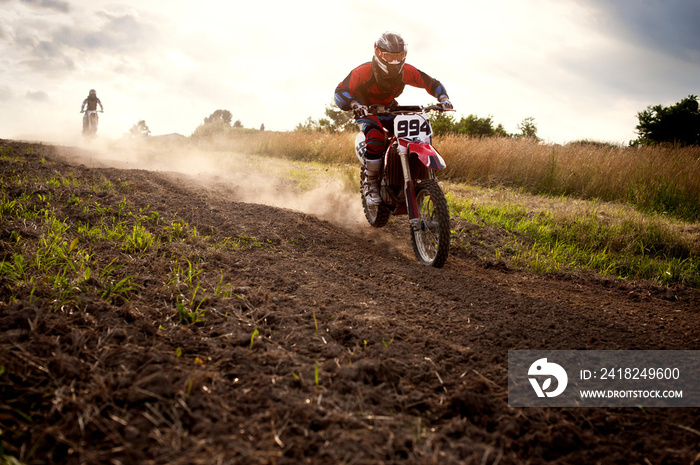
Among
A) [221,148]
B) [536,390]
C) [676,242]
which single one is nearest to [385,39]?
[536,390]

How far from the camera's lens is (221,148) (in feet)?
57.8

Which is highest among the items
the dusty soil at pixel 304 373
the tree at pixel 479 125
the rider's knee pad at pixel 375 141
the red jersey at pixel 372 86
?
the tree at pixel 479 125

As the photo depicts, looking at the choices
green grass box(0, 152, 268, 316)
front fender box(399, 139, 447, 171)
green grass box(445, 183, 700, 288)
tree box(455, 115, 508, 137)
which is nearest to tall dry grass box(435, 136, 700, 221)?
green grass box(445, 183, 700, 288)

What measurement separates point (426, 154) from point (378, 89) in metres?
1.56

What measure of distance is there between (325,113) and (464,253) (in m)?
28.7

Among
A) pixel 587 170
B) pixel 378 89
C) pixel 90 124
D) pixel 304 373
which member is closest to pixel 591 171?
pixel 587 170

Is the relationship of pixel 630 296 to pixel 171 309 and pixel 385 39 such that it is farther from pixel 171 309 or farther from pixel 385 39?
pixel 171 309

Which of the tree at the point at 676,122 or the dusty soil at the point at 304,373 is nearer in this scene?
the dusty soil at the point at 304,373

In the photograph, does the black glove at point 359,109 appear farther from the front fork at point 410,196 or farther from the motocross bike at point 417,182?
the front fork at point 410,196

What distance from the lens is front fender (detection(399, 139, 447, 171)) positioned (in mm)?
3885

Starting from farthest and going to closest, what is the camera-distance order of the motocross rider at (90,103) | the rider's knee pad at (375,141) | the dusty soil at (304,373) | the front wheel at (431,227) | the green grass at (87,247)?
the motocross rider at (90,103) < the rider's knee pad at (375,141) < the front wheel at (431,227) < the green grass at (87,247) < the dusty soil at (304,373)

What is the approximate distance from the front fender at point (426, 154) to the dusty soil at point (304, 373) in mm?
1165

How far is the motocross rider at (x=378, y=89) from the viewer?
4.66 metres

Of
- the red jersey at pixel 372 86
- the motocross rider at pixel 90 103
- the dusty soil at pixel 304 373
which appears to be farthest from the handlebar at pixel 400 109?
the motocross rider at pixel 90 103
